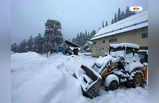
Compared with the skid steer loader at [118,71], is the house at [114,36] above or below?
above

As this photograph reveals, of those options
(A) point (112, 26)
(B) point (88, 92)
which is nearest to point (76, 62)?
(B) point (88, 92)

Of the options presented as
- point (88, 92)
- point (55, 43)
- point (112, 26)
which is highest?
point (112, 26)

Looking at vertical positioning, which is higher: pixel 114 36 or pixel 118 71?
pixel 114 36

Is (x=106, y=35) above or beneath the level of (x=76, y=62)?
above

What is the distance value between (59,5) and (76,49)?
75 cm

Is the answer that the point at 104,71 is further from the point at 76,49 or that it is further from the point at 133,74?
the point at 76,49

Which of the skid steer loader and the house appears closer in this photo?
the house

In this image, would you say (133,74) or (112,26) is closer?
(112,26)

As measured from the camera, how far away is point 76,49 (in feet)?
4.89

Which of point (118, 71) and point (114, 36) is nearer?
point (114, 36)

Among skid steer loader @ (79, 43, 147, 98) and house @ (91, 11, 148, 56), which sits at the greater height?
house @ (91, 11, 148, 56)

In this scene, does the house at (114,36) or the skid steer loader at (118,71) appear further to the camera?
the skid steer loader at (118,71)
